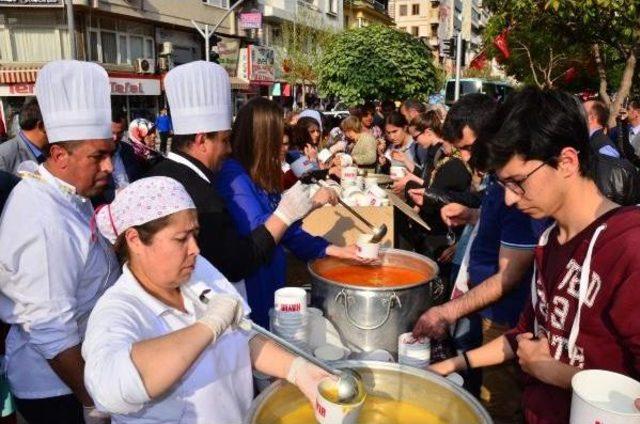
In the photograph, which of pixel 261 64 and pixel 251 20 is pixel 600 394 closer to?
pixel 251 20

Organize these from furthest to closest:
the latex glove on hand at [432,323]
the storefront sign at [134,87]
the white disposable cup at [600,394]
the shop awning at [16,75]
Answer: the storefront sign at [134,87] → the shop awning at [16,75] → the latex glove on hand at [432,323] → the white disposable cup at [600,394]

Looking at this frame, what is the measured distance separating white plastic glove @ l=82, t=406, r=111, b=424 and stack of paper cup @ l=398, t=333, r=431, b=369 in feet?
3.75

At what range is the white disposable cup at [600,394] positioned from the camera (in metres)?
1.15

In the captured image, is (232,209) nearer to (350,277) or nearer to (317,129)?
(350,277)

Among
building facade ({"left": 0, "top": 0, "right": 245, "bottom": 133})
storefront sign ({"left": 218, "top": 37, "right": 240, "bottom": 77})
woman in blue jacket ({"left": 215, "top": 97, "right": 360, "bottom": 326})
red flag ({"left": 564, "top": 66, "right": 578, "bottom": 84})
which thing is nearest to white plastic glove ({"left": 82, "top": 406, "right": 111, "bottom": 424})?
woman in blue jacket ({"left": 215, "top": 97, "right": 360, "bottom": 326})

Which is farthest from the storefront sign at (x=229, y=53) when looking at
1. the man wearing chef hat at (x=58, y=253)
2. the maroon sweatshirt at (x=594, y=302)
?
the maroon sweatshirt at (x=594, y=302)

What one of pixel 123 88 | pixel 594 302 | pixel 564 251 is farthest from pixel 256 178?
pixel 123 88

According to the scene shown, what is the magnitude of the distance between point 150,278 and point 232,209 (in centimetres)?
96

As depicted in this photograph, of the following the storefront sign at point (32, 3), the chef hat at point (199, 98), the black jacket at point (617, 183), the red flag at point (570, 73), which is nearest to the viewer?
the chef hat at point (199, 98)

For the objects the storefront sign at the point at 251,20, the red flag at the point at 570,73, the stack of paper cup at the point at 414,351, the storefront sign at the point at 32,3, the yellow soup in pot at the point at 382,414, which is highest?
the storefront sign at the point at 251,20

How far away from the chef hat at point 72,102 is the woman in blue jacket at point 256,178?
25.4 inches

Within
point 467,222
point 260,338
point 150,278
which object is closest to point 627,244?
point 260,338

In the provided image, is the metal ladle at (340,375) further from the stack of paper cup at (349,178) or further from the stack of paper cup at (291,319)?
the stack of paper cup at (349,178)

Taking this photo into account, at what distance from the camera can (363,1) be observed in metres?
42.2
